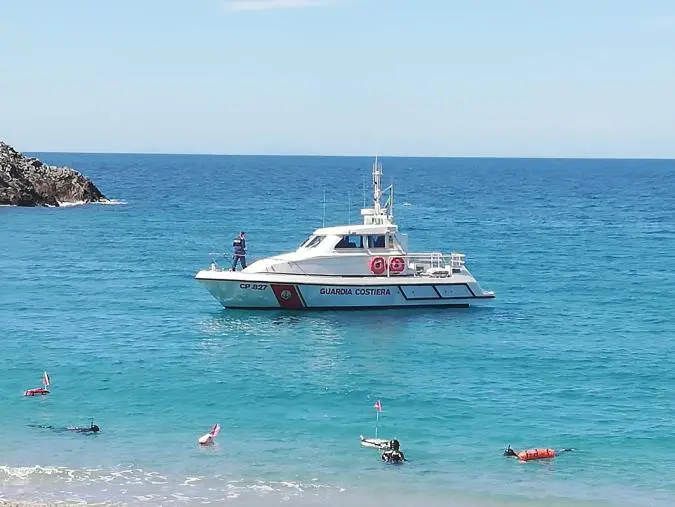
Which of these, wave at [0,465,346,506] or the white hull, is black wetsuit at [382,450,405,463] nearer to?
wave at [0,465,346,506]

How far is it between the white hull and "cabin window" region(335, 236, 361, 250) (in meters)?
1.56

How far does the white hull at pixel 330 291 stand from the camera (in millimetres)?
49625

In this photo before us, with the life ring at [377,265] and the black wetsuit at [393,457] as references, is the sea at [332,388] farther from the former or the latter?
the life ring at [377,265]

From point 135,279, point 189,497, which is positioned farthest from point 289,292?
point 189,497

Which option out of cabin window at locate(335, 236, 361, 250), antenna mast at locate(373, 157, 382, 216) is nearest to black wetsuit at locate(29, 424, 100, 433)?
cabin window at locate(335, 236, 361, 250)

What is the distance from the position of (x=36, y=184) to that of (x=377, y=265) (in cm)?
6897

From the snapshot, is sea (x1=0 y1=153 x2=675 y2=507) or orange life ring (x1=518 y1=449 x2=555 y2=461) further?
orange life ring (x1=518 y1=449 x2=555 y2=461)

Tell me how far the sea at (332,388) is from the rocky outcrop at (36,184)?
35.6 m

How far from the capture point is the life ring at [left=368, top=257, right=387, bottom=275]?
167 ft

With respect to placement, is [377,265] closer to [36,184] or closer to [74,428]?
[74,428]

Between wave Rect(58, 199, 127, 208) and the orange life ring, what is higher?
wave Rect(58, 199, 127, 208)

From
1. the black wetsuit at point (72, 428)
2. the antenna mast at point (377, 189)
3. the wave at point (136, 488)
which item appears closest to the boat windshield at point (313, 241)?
the antenna mast at point (377, 189)

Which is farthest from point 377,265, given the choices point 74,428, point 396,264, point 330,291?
point 74,428

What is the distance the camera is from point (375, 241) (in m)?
51.3
